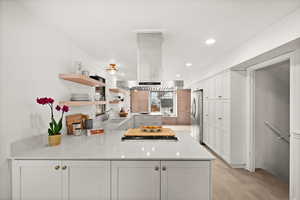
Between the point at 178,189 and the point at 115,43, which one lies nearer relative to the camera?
the point at 178,189

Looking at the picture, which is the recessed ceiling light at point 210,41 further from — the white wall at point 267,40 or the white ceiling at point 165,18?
the white wall at point 267,40

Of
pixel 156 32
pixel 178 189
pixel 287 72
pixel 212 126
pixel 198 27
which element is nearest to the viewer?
pixel 178 189

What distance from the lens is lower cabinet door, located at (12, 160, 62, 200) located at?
149 cm

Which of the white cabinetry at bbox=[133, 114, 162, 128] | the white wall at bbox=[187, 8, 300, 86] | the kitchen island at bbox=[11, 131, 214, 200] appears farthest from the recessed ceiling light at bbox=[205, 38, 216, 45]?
the white cabinetry at bbox=[133, 114, 162, 128]

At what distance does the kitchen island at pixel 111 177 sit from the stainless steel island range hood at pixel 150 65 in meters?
1.07

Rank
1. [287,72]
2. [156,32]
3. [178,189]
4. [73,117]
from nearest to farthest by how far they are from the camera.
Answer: [178,189] < [156,32] < [73,117] < [287,72]

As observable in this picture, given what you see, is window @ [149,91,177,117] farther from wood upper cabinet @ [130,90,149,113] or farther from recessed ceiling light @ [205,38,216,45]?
recessed ceiling light @ [205,38,216,45]

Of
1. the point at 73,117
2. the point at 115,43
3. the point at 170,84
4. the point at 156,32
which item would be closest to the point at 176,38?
the point at 156,32

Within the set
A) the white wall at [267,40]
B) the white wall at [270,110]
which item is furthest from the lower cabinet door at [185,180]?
the white wall at [270,110]

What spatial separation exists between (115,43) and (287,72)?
3.35 m

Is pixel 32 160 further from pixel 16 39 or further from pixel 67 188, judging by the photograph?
pixel 16 39

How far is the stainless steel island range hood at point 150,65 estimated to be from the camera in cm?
225

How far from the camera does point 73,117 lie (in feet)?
8.57

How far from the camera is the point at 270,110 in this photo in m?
3.15
